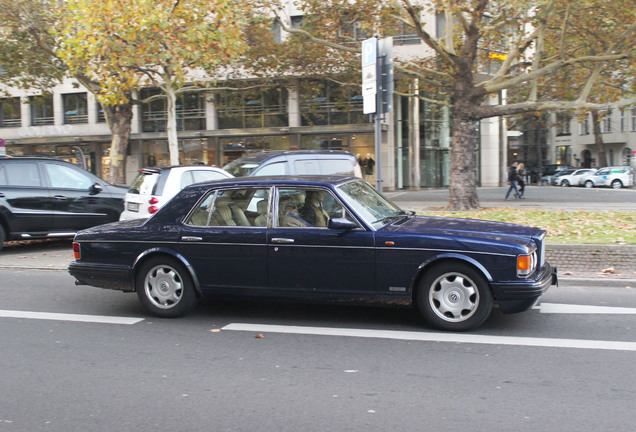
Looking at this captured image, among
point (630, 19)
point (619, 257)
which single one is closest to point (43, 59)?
point (630, 19)

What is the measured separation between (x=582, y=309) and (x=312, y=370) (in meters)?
3.59

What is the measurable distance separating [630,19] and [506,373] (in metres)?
14.7

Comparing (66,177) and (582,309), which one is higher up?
(66,177)

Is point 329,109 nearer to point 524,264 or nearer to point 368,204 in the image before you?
point 368,204

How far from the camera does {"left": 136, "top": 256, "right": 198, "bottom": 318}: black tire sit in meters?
6.38

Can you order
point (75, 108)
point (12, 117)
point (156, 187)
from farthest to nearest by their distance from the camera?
point (12, 117) → point (75, 108) → point (156, 187)

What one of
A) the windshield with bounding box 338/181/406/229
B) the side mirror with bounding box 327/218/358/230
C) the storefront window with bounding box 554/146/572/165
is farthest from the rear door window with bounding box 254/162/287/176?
the storefront window with bounding box 554/146/572/165

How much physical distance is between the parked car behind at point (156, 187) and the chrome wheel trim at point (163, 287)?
12.7 feet

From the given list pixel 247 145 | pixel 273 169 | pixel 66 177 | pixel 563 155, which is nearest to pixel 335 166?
pixel 273 169

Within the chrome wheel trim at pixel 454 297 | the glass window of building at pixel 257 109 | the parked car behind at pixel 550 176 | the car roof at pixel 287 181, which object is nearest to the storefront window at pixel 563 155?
the parked car behind at pixel 550 176

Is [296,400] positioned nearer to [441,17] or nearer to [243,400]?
[243,400]

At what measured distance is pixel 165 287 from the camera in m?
6.47

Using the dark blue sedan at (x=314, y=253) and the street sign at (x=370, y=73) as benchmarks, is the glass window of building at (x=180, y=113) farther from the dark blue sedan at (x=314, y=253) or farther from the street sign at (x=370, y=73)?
the dark blue sedan at (x=314, y=253)

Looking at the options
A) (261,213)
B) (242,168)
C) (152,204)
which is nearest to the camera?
(261,213)
